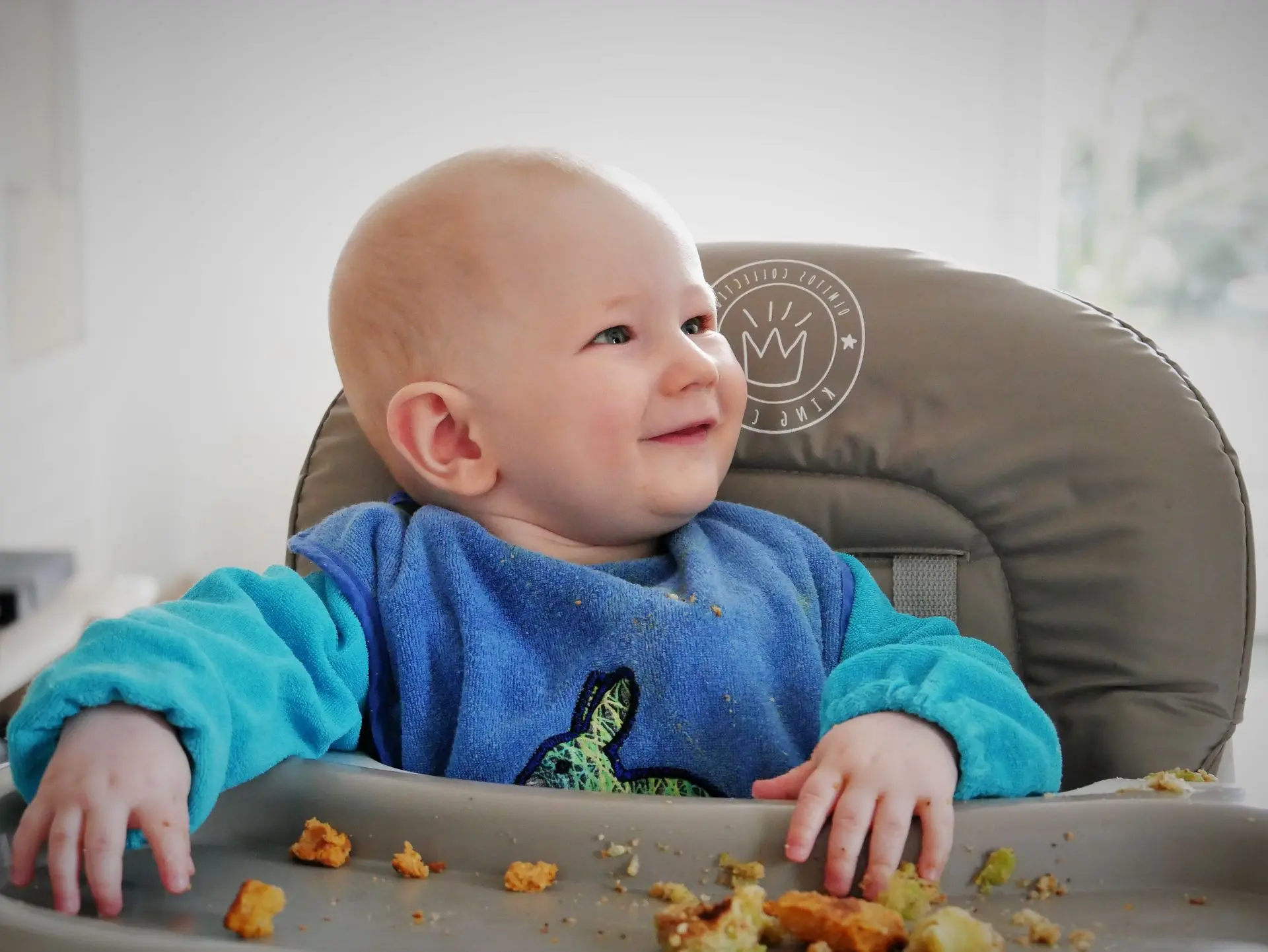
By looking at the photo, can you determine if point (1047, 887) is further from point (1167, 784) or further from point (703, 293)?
point (703, 293)

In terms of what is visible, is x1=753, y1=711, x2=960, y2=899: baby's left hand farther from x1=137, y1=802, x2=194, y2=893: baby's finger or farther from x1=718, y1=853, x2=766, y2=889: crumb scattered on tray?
x1=137, y1=802, x2=194, y2=893: baby's finger

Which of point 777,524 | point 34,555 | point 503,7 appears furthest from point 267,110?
point 777,524

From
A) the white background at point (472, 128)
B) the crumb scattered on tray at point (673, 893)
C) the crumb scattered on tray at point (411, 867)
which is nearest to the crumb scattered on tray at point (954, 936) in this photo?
the crumb scattered on tray at point (673, 893)

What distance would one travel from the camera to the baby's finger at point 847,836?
0.63 meters

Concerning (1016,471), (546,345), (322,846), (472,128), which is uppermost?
(472,128)

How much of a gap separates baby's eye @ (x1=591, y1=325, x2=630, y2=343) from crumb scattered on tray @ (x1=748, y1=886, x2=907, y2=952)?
1.64 ft

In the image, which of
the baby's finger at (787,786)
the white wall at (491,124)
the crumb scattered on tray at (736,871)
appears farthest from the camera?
the white wall at (491,124)

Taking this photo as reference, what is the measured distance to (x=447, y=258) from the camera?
37.2 inches

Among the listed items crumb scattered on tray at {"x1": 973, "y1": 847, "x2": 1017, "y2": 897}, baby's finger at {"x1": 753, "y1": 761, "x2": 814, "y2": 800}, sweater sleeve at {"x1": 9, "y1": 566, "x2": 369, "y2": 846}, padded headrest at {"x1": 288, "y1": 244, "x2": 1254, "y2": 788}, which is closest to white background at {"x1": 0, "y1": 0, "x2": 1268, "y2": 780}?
padded headrest at {"x1": 288, "y1": 244, "x2": 1254, "y2": 788}

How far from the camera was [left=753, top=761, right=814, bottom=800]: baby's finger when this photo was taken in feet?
2.41

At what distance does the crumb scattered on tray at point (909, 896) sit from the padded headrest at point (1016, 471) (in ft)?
1.29

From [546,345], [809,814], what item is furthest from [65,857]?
[546,345]

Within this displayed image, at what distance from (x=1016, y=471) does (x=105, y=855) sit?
751 millimetres

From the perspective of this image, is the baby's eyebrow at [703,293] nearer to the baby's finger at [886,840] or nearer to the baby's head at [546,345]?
the baby's head at [546,345]
